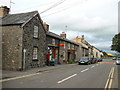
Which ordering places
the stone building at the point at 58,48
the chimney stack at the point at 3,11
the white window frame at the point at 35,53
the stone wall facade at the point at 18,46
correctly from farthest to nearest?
the stone building at the point at 58,48
the chimney stack at the point at 3,11
the white window frame at the point at 35,53
the stone wall facade at the point at 18,46

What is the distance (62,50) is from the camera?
105 ft

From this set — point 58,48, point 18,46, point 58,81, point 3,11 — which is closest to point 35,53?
point 18,46

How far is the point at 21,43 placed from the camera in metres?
17.5

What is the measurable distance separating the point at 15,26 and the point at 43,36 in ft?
17.3

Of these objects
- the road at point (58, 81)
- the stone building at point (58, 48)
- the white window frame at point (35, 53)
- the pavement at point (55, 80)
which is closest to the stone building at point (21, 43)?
the white window frame at point (35, 53)

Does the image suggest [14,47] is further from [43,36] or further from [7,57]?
[43,36]

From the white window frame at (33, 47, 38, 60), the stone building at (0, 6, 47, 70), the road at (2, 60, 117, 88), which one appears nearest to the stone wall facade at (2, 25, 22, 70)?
the stone building at (0, 6, 47, 70)

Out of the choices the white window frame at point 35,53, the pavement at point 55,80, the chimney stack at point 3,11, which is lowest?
the pavement at point 55,80

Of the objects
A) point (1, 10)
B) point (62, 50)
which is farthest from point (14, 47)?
point (62, 50)

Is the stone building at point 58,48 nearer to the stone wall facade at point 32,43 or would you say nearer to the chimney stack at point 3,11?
the stone wall facade at point 32,43

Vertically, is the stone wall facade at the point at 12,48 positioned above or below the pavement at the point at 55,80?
above

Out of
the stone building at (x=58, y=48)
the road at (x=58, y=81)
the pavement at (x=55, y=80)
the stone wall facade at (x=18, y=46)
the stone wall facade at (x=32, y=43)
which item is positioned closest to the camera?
the road at (x=58, y=81)

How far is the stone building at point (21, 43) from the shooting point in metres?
17.5

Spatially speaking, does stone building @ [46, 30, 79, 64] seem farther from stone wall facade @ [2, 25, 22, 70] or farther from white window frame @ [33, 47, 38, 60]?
stone wall facade @ [2, 25, 22, 70]
